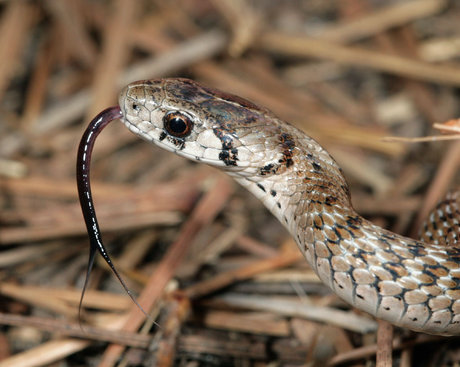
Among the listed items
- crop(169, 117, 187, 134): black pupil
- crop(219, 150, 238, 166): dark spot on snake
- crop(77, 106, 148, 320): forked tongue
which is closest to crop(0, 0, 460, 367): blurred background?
crop(77, 106, 148, 320): forked tongue

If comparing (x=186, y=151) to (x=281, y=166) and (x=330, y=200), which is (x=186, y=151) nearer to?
(x=281, y=166)

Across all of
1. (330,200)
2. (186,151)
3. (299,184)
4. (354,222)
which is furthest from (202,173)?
(354,222)

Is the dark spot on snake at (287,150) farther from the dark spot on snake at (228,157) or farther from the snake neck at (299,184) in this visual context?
the dark spot on snake at (228,157)

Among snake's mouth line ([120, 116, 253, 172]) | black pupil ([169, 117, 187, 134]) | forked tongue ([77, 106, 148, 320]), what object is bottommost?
forked tongue ([77, 106, 148, 320])

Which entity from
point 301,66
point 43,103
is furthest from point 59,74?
point 301,66

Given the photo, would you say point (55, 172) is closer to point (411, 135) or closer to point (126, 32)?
point (126, 32)

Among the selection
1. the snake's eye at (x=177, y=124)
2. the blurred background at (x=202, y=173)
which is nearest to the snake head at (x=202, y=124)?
the snake's eye at (x=177, y=124)

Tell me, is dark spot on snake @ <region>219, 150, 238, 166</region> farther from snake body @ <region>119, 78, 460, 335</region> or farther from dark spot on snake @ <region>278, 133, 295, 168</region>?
dark spot on snake @ <region>278, 133, 295, 168</region>
